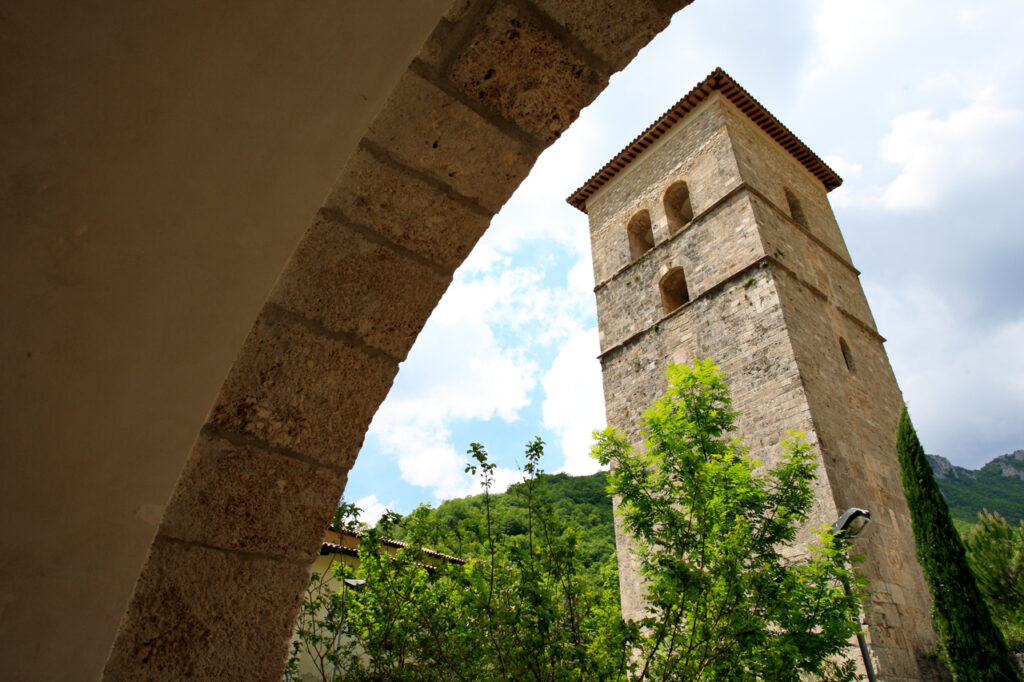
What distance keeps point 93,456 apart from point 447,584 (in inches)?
187

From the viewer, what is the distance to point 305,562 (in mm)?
1302

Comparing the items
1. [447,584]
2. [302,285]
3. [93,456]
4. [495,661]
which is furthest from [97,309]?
[447,584]

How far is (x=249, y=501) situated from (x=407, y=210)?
74 centimetres

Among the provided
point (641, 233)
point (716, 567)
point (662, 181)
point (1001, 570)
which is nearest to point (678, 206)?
point (662, 181)

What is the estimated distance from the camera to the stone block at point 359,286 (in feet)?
→ 4.33

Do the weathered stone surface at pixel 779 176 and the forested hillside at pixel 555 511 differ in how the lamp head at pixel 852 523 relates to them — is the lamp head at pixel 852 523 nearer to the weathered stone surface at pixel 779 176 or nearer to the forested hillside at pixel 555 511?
the forested hillside at pixel 555 511

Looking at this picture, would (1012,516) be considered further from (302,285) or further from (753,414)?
(302,285)

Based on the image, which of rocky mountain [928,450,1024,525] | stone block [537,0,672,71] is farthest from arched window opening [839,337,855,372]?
rocky mountain [928,450,1024,525]

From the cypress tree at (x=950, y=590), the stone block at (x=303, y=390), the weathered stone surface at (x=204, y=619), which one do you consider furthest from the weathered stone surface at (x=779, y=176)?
the weathered stone surface at (x=204, y=619)

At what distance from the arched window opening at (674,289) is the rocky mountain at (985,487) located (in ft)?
73.9

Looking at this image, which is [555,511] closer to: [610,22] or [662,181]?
[610,22]

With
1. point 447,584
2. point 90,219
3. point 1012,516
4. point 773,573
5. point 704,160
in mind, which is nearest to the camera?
point 90,219

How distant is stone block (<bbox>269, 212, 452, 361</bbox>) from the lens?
1.32 m

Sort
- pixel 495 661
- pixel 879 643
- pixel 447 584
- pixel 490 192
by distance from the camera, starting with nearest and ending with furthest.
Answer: pixel 490 192, pixel 495 661, pixel 447 584, pixel 879 643
